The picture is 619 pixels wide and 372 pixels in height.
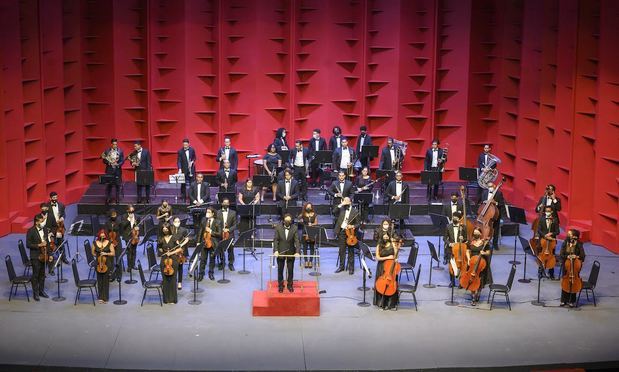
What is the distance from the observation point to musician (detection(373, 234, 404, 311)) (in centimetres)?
1741

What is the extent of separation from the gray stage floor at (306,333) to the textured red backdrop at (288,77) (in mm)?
7876

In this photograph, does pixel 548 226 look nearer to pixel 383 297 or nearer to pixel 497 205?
pixel 497 205

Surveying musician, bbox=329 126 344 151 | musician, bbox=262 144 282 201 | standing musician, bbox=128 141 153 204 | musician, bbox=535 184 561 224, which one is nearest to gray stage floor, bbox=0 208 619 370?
musician, bbox=535 184 561 224

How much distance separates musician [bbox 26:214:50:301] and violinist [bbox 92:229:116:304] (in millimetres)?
1063

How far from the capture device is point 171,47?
2650 centimetres

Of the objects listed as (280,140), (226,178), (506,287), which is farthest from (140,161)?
(506,287)

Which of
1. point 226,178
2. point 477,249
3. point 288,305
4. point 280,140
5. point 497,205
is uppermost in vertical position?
point 280,140

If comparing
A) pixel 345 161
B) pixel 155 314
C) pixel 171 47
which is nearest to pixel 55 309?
pixel 155 314

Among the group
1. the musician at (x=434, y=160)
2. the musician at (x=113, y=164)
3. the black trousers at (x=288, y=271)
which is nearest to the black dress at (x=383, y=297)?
the black trousers at (x=288, y=271)

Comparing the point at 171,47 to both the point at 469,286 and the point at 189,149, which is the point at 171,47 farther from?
the point at 469,286

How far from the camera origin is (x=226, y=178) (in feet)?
74.6

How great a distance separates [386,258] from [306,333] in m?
2.09

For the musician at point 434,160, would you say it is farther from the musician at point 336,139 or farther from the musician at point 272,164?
the musician at point 272,164

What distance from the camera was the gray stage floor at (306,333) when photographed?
15.3 metres
